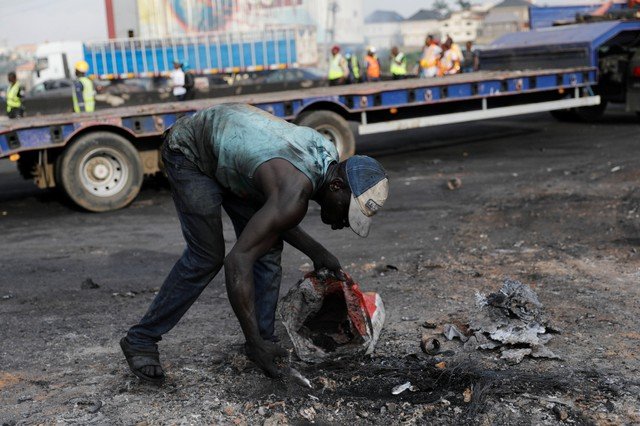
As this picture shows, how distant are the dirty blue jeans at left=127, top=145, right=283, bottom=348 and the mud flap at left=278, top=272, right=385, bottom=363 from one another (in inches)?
11.6

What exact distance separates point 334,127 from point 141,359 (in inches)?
298

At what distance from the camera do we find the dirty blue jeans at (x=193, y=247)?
13.4 feet

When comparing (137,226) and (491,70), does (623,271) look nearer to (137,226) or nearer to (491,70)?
(137,226)

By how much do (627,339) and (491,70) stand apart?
11.2 m

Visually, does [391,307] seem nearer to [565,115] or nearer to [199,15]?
[565,115]

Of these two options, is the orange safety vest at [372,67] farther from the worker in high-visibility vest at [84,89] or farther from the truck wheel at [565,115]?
the worker in high-visibility vest at [84,89]

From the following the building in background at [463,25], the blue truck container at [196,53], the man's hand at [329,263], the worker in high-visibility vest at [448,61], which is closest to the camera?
the man's hand at [329,263]

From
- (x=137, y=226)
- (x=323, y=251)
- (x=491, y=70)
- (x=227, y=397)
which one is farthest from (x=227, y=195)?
(x=491, y=70)

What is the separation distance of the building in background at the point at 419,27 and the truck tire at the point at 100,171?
207 ft

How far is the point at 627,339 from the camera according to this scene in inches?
185

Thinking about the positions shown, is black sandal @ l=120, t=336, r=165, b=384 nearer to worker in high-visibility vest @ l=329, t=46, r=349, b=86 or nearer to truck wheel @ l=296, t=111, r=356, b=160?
truck wheel @ l=296, t=111, r=356, b=160

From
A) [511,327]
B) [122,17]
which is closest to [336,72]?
[511,327]

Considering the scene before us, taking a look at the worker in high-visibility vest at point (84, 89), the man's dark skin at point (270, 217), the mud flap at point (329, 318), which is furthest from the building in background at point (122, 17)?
the man's dark skin at point (270, 217)

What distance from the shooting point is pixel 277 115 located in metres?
10.7
